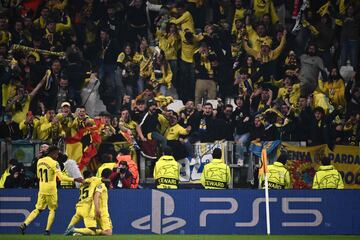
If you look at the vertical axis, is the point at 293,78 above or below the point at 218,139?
above

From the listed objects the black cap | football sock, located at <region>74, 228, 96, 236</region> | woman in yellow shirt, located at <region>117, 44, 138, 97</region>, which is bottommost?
football sock, located at <region>74, 228, 96, 236</region>

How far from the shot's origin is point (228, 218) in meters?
22.0

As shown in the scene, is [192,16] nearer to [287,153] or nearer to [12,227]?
[287,153]

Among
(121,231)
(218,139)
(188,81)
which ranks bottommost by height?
(121,231)

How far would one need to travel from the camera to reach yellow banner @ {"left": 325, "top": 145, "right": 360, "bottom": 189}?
2802 centimetres

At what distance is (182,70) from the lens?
95.2 ft

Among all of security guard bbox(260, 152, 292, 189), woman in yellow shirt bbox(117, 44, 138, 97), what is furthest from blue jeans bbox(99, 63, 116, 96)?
security guard bbox(260, 152, 292, 189)

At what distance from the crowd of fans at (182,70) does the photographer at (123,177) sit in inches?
120

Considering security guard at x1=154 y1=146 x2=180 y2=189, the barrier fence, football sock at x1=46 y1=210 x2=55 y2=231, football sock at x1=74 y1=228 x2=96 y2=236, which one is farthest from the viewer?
the barrier fence

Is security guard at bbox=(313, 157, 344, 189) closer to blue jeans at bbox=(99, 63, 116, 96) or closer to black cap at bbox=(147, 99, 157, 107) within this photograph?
black cap at bbox=(147, 99, 157, 107)

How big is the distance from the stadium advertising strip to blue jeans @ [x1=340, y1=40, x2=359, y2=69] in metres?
8.39

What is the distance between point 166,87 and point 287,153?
14.4ft

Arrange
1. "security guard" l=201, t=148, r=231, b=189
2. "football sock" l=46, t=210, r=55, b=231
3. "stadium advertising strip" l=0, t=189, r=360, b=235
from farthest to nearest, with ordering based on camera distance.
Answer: "security guard" l=201, t=148, r=231, b=189 → "stadium advertising strip" l=0, t=189, r=360, b=235 → "football sock" l=46, t=210, r=55, b=231

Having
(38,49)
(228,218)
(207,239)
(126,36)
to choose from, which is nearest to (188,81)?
(126,36)
